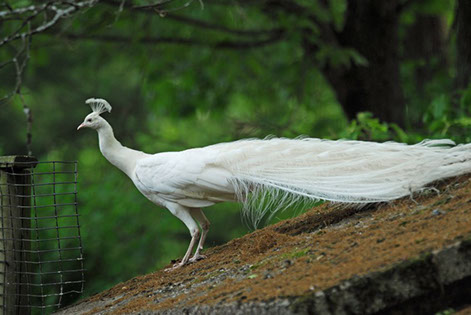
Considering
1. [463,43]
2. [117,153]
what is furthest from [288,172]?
[463,43]

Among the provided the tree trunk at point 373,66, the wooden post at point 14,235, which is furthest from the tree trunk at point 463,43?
the wooden post at point 14,235

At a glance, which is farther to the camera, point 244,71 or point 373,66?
point 244,71

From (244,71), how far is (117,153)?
16.7 ft

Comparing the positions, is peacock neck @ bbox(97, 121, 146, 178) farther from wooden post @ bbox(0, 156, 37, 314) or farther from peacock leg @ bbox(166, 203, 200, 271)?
wooden post @ bbox(0, 156, 37, 314)

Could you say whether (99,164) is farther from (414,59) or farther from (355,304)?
(355,304)

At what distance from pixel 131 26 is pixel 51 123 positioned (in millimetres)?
6097

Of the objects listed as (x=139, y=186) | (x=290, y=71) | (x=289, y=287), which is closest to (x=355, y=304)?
(x=289, y=287)

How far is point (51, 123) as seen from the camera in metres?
15.6

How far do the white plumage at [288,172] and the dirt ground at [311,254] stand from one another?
152 mm

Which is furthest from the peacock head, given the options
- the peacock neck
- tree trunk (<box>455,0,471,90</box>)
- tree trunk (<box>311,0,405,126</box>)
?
tree trunk (<box>455,0,471,90</box>)

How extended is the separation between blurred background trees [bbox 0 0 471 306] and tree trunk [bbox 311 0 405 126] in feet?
0.05

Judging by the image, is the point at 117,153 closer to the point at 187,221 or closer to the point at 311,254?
the point at 187,221

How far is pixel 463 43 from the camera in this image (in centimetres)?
823

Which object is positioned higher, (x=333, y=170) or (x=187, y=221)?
(x=333, y=170)
